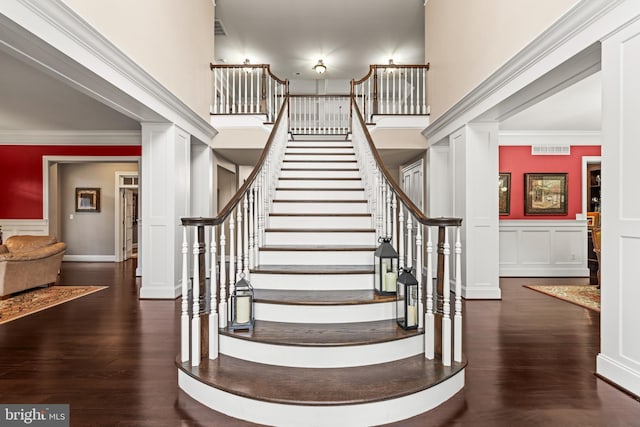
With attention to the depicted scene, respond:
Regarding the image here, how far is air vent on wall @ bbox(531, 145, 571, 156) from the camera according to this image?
6.74 m

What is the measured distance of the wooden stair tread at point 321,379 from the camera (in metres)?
1.91

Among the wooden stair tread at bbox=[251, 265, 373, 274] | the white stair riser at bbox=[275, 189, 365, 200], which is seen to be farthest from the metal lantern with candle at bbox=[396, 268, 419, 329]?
the white stair riser at bbox=[275, 189, 365, 200]

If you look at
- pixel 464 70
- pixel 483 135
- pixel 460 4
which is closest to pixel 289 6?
pixel 460 4

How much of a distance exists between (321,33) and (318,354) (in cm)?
660

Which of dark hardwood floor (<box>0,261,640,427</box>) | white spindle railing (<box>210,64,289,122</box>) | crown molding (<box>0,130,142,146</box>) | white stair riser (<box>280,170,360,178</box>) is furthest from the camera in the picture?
crown molding (<box>0,130,142,146</box>)

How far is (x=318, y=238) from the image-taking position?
3.86m

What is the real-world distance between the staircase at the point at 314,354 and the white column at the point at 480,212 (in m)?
1.96

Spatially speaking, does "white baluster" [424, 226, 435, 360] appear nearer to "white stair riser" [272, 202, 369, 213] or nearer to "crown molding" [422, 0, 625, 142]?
"crown molding" [422, 0, 625, 142]

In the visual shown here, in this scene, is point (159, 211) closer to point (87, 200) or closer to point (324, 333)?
point (324, 333)

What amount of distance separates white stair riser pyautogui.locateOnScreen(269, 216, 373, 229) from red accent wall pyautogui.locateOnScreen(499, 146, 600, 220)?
12.9 ft

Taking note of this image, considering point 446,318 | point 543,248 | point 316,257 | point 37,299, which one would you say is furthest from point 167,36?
point 543,248

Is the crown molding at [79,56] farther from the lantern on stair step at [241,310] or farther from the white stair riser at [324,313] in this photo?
the white stair riser at [324,313]

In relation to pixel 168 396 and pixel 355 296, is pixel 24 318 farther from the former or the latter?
pixel 355 296

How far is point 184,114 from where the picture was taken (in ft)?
16.0
